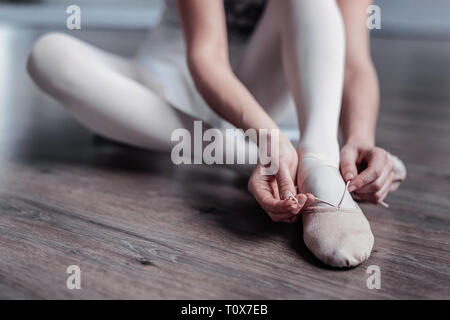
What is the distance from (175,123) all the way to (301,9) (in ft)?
0.95

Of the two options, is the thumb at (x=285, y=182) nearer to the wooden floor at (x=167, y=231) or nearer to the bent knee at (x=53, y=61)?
the wooden floor at (x=167, y=231)

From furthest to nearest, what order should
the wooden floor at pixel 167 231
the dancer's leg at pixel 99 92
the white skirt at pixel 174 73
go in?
1. the white skirt at pixel 174 73
2. the dancer's leg at pixel 99 92
3. the wooden floor at pixel 167 231

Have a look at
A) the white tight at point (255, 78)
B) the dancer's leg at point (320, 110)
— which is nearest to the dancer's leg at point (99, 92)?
the white tight at point (255, 78)

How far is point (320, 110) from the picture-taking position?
870 millimetres

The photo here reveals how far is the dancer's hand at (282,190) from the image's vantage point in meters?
0.72

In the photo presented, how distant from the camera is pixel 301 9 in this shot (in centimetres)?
92


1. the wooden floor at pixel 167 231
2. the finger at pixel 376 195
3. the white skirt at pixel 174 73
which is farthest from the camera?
the white skirt at pixel 174 73

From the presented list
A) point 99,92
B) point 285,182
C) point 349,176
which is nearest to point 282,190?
point 285,182

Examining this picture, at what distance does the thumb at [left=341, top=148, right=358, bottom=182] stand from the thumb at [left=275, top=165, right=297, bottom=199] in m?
0.09

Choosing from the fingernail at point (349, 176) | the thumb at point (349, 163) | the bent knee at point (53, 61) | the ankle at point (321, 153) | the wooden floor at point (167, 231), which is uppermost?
the bent knee at point (53, 61)

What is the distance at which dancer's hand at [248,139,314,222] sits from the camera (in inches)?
28.5

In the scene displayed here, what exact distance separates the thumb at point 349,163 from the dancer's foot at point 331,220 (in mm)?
14

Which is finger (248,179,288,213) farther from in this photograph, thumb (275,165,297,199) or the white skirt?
the white skirt
